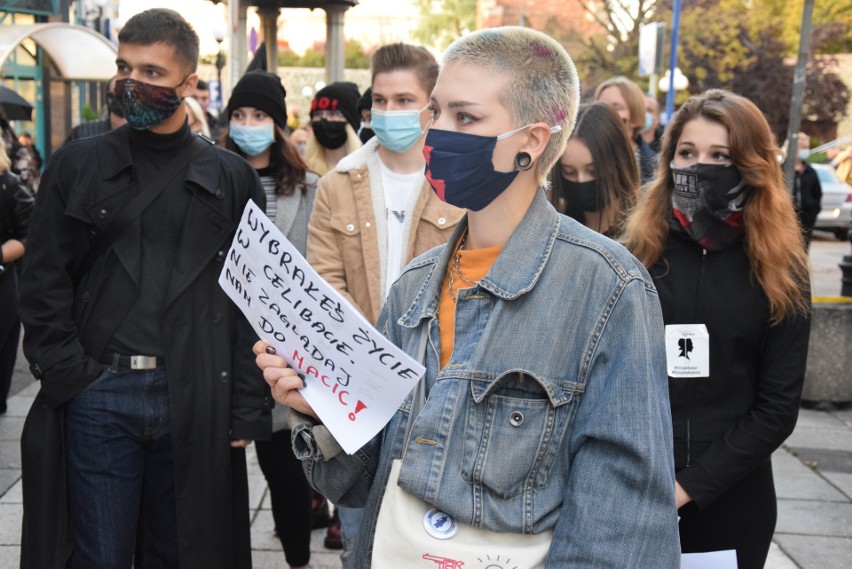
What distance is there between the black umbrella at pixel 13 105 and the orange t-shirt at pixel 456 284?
30.3ft

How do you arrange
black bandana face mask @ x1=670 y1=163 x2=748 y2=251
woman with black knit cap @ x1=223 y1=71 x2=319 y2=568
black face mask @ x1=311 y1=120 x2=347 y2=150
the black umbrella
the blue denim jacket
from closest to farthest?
the blue denim jacket → black bandana face mask @ x1=670 y1=163 x2=748 y2=251 → woman with black knit cap @ x1=223 y1=71 x2=319 y2=568 → black face mask @ x1=311 y1=120 x2=347 y2=150 → the black umbrella

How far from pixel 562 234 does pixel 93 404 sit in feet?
5.83

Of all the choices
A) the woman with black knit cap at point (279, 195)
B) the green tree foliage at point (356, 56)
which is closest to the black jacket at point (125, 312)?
the woman with black knit cap at point (279, 195)

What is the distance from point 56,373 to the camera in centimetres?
298

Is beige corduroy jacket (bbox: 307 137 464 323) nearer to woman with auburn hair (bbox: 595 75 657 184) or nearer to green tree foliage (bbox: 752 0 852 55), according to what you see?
woman with auburn hair (bbox: 595 75 657 184)

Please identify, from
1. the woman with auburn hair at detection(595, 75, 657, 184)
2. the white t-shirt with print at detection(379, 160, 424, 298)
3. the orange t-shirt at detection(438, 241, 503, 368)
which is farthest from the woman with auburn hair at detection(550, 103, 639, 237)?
the woman with auburn hair at detection(595, 75, 657, 184)

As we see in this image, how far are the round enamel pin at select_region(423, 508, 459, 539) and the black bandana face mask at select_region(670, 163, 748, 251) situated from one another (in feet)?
4.66

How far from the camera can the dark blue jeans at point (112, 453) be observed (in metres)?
3.06

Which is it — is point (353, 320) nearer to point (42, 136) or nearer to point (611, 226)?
point (611, 226)

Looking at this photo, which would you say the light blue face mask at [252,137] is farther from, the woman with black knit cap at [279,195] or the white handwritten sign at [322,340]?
the white handwritten sign at [322,340]

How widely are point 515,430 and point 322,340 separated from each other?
45 cm

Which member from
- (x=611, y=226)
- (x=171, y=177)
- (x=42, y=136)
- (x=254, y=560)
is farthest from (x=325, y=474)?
(x=42, y=136)

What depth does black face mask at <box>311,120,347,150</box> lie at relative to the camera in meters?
5.65

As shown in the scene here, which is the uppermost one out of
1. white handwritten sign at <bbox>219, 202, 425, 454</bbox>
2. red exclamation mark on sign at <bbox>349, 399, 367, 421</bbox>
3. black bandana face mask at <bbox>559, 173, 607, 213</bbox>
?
black bandana face mask at <bbox>559, 173, 607, 213</bbox>
